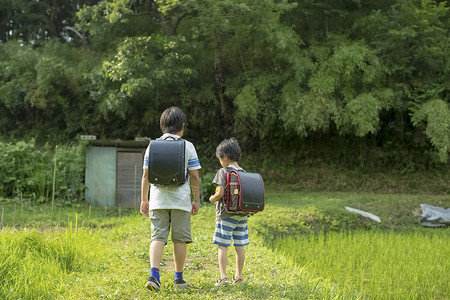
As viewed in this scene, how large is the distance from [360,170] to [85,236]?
10154 millimetres

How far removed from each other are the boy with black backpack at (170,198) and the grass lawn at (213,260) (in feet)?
0.81

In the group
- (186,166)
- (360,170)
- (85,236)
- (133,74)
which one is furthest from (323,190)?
Answer: (186,166)

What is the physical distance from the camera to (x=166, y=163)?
338cm

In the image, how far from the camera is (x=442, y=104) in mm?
11914

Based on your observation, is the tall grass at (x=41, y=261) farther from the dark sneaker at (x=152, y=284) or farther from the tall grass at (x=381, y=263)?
the tall grass at (x=381, y=263)

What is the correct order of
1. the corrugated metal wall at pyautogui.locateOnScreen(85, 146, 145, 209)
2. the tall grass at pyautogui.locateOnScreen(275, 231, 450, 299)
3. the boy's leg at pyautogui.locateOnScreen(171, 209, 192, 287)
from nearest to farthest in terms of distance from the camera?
the boy's leg at pyautogui.locateOnScreen(171, 209, 192, 287)
the tall grass at pyautogui.locateOnScreen(275, 231, 450, 299)
the corrugated metal wall at pyautogui.locateOnScreen(85, 146, 145, 209)

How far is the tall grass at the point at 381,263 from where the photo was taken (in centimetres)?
489

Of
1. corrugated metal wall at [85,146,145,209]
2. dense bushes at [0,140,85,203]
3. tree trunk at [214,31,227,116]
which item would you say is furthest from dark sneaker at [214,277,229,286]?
tree trunk at [214,31,227,116]

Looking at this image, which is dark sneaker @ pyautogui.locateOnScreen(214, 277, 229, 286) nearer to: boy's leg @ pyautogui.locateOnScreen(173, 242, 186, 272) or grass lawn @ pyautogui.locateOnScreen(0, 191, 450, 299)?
grass lawn @ pyautogui.locateOnScreen(0, 191, 450, 299)

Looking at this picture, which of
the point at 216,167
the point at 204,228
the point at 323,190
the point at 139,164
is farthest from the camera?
the point at 216,167

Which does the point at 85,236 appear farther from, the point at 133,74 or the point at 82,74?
→ the point at 82,74

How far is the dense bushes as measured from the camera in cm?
1052

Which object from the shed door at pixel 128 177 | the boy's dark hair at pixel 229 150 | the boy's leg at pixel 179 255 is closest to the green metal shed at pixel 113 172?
the shed door at pixel 128 177

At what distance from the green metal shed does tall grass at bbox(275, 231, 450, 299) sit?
5153 mm
